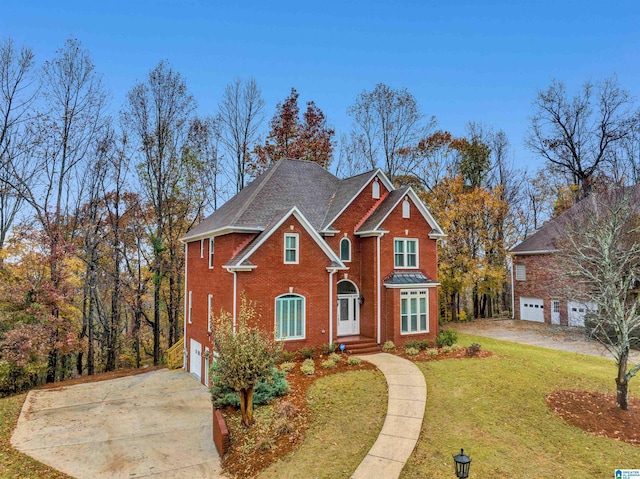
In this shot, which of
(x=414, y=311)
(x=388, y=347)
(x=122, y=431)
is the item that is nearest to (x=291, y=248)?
(x=388, y=347)

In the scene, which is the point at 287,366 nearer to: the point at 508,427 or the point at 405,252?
the point at 508,427

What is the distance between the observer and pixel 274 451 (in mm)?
9062

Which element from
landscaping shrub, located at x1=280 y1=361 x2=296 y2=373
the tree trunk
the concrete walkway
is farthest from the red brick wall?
landscaping shrub, located at x1=280 y1=361 x2=296 y2=373

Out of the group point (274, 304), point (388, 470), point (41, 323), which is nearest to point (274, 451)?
point (388, 470)

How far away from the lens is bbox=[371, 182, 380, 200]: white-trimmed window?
66.4 feet

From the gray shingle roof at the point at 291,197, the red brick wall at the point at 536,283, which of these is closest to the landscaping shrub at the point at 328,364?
the gray shingle roof at the point at 291,197

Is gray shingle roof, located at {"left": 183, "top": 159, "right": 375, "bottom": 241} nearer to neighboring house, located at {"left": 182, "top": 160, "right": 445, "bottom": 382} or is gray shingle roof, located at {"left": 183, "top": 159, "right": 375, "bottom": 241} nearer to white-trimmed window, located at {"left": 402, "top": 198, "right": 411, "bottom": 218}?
neighboring house, located at {"left": 182, "top": 160, "right": 445, "bottom": 382}

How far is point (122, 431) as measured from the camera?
1212 centimetres

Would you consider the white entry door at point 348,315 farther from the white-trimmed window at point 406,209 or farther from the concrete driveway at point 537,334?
the concrete driveway at point 537,334

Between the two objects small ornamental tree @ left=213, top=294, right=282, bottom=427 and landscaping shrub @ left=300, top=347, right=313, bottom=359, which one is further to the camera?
landscaping shrub @ left=300, top=347, right=313, bottom=359

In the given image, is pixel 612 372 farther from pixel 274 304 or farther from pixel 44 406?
pixel 44 406

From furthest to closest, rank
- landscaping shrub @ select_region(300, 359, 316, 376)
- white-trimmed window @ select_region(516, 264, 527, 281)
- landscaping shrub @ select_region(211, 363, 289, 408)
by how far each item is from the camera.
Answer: white-trimmed window @ select_region(516, 264, 527, 281) → landscaping shrub @ select_region(300, 359, 316, 376) → landscaping shrub @ select_region(211, 363, 289, 408)

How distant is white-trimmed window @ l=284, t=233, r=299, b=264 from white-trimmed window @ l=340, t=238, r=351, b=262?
3.64 metres

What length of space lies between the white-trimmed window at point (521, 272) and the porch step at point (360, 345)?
60.4ft
